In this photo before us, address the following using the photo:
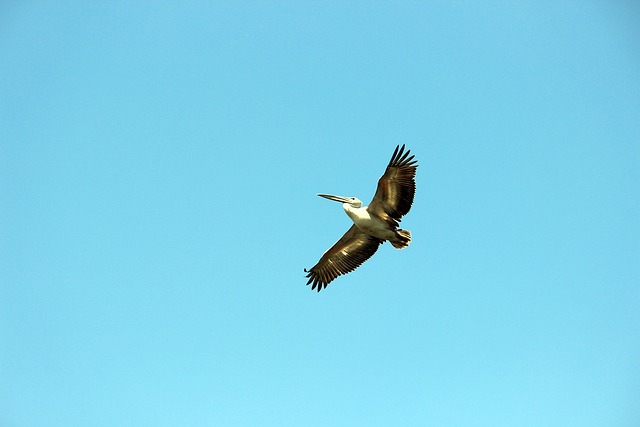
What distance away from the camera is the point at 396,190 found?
1945cm

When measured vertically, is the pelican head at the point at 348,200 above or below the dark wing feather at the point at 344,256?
above

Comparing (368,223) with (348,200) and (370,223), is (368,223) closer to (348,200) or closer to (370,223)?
(370,223)

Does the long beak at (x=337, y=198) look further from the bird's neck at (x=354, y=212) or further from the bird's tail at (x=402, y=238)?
the bird's tail at (x=402, y=238)

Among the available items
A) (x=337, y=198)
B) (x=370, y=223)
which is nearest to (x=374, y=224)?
(x=370, y=223)

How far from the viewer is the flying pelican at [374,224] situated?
1922cm

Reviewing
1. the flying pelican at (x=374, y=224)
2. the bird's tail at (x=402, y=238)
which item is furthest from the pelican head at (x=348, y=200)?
the bird's tail at (x=402, y=238)

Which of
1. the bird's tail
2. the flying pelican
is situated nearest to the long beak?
the flying pelican

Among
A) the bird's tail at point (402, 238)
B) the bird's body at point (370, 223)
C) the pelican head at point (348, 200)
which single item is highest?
the pelican head at point (348, 200)

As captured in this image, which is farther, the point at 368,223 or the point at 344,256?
the point at 344,256

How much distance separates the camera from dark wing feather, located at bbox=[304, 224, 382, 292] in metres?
21.5

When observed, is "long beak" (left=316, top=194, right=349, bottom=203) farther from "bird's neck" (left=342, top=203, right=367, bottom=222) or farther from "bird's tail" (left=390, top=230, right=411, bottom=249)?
"bird's tail" (left=390, top=230, right=411, bottom=249)

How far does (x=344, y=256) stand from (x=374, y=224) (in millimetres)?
2324

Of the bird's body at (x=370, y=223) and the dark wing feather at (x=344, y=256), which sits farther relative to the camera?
the dark wing feather at (x=344, y=256)

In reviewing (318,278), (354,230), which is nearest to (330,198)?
(354,230)
